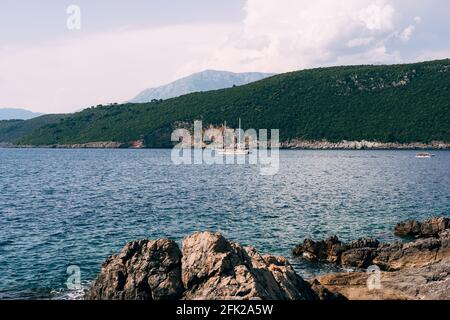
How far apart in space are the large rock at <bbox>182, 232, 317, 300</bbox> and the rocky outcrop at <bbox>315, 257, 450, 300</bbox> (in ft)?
11.5

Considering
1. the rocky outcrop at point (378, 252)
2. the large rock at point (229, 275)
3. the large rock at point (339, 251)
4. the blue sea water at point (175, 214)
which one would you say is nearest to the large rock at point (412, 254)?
the rocky outcrop at point (378, 252)

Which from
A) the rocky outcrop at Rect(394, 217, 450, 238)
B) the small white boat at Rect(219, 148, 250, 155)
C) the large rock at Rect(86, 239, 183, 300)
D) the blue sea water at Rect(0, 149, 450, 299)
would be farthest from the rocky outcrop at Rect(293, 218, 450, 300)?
the small white boat at Rect(219, 148, 250, 155)

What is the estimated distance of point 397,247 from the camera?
33.7m

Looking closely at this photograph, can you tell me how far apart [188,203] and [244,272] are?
42.5m

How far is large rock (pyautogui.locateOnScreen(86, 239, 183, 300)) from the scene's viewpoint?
21.3 meters

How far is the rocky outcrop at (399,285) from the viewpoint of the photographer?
77.7 feet

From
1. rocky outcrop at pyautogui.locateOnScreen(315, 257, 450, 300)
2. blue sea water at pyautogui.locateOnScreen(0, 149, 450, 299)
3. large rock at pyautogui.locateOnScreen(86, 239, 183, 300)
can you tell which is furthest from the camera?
blue sea water at pyautogui.locateOnScreen(0, 149, 450, 299)

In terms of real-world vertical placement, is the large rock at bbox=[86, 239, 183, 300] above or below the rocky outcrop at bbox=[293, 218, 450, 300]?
above

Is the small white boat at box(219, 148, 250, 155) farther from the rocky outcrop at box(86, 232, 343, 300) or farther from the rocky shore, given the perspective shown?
the rocky outcrop at box(86, 232, 343, 300)

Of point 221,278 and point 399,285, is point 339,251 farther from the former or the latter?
point 221,278

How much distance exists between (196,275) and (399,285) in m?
11.6

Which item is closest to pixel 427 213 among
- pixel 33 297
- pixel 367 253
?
pixel 367 253

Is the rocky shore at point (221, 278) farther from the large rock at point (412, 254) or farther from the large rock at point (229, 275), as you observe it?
the large rock at point (412, 254)

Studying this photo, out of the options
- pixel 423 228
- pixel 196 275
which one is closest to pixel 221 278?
pixel 196 275
